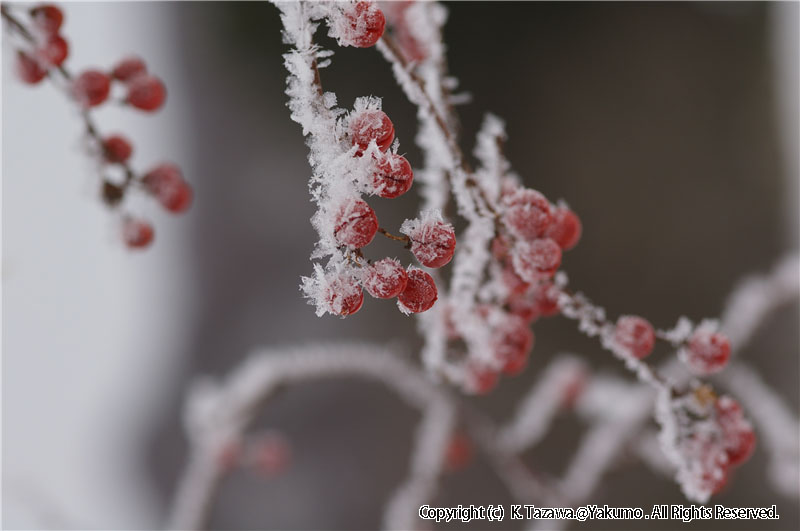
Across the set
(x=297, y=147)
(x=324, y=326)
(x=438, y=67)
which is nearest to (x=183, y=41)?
(x=297, y=147)

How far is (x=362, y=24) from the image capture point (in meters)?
0.17

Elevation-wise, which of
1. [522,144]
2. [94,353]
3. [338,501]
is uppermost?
[522,144]

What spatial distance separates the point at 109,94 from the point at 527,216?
21 cm

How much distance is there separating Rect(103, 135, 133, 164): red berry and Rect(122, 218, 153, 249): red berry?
0.03 meters

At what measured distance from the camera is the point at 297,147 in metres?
0.73

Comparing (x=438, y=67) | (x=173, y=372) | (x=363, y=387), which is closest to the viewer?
(x=438, y=67)

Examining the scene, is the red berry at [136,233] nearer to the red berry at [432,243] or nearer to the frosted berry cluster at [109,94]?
the frosted berry cluster at [109,94]

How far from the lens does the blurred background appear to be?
0.65m

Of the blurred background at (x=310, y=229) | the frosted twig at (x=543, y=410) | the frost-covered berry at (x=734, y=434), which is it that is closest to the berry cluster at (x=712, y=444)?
the frost-covered berry at (x=734, y=434)

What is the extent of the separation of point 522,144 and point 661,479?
413 millimetres

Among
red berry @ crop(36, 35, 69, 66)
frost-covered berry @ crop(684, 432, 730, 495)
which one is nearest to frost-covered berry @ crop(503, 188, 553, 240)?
frost-covered berry @ crop(684, 432, 730, 495)

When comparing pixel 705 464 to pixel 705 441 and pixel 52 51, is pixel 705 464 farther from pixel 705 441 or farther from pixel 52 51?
pixel 52 51

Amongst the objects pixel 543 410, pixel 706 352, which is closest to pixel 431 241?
pixel 706 352

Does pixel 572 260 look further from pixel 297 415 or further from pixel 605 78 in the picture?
pixel 297 415
